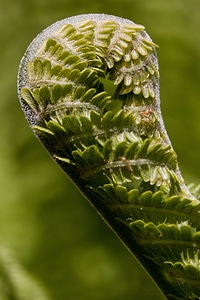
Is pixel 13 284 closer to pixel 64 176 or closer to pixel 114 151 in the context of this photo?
pixel 114 151

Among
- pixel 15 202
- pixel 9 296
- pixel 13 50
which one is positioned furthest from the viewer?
pixel 13 50

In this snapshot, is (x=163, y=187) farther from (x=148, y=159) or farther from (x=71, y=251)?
Answer: (x=71, y=251)

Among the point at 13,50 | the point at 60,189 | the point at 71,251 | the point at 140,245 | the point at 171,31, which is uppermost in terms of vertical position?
the point at 13,50

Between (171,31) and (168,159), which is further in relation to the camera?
(171,31)

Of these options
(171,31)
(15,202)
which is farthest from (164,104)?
(15,202)

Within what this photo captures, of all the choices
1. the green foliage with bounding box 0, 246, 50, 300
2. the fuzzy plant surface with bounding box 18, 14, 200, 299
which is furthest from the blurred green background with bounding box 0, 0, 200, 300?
the fuzzy plant surface with bounding box 18, 14, 200, 299

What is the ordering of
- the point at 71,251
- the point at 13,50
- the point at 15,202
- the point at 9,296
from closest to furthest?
the point at 9,296, the point at 71,251, the point at 15,202, the point at 13,50

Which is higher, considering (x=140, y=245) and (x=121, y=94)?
(x=121, y=94)
